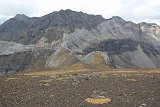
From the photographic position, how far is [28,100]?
36.8 m

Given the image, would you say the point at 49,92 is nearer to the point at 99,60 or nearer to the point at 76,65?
the point at 76,65

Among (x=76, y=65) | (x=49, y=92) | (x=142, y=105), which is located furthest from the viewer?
(x=76, y=65)

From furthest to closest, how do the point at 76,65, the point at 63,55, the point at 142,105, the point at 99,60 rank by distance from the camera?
the point at 63,55 < the point at 99,60 < the point at 76,65 < the point at 142,105

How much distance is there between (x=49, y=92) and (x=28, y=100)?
21.5 feet

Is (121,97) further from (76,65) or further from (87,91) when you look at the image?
(76,65)

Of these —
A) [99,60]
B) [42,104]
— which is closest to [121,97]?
[42,104]

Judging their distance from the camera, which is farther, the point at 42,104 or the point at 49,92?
the point at 49,92

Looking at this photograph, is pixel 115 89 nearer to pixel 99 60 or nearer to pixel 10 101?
pixel 10 101

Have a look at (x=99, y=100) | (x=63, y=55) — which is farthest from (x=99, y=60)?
(x=99, y=100)

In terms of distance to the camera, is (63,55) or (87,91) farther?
(63,55)

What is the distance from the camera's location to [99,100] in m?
37.0

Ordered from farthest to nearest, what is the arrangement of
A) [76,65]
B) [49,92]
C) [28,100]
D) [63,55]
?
1. [63,55]
2. [76,65]
3. [49,92]
4. [28,100]

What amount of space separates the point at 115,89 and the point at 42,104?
13.7 m

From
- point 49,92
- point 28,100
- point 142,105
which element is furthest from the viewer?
point 49,92
